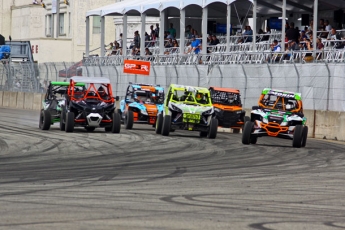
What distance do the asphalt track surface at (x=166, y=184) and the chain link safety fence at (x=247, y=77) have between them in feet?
11.2

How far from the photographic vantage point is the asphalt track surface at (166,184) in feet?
29.5

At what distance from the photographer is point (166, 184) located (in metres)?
12.5

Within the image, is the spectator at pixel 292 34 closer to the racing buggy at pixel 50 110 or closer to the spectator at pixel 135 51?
the racing buggy at pixel 50 110

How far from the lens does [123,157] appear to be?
56.0 feet

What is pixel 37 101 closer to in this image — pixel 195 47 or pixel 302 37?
pixel 195 47

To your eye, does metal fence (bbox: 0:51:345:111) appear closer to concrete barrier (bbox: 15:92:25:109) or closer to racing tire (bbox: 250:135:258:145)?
concrete barrier (bbox: 15:92:25:109)

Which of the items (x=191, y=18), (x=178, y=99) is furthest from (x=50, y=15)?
(x=178, y=99)

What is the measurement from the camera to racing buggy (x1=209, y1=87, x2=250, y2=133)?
26203 millimetres

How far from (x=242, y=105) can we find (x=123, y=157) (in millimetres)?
12302

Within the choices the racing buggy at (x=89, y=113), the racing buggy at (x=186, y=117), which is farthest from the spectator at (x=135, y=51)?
the racing buggy at (x=186, y=117)

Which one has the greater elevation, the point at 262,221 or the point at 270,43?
the point at 270,43

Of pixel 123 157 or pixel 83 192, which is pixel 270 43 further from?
pixel 83 192

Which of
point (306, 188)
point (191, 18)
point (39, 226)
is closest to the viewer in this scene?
point (39, 226)

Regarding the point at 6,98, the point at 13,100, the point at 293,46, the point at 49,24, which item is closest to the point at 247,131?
the point at 293,46
